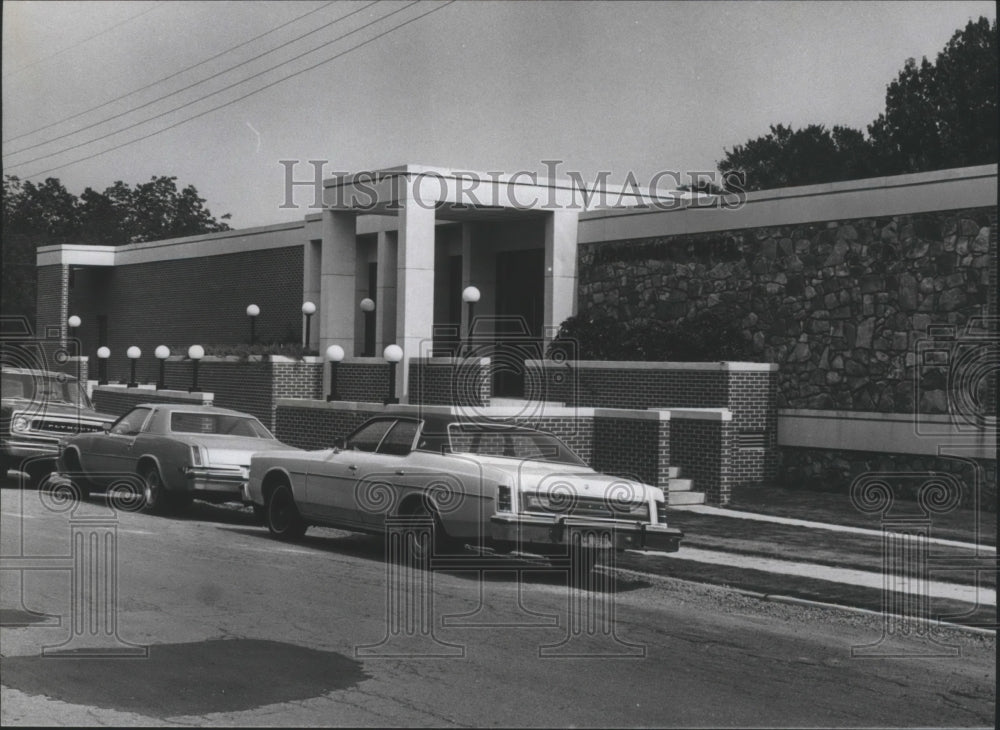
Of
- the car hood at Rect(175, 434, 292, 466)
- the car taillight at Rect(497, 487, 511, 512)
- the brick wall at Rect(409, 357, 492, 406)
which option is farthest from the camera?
the brick wall at Rect(409, 357, 492, 406)

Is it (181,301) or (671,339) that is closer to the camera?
(671,339)

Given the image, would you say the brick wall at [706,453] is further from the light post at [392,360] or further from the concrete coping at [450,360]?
the light post at [392,360]

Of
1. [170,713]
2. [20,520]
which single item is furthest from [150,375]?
[170,713]

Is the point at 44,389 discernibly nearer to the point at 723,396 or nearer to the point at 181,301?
the point at 723,396

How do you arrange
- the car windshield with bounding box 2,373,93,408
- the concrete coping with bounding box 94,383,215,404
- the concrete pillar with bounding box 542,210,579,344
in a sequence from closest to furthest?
the car windshield with bounding box 2,373,93,408 < the concrete pillar with bounding box 542,210,579,344 < the concrete coping with bounding box 94,383,215,404

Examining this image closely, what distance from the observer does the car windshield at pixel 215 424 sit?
16.5 meters

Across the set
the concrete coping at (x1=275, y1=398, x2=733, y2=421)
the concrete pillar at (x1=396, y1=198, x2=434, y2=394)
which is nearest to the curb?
the concrete coping at (x1=275, y1=398, x2=733, y2=421)

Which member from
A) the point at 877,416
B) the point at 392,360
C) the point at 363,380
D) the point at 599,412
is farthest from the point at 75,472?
the point at 877,416

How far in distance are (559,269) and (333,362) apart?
5.19 metres

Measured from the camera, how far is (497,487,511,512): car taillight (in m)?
11.4

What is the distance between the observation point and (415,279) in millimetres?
24641

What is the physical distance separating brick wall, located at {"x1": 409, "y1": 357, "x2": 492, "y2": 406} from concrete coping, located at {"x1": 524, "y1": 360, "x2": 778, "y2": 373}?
1797 millimetres

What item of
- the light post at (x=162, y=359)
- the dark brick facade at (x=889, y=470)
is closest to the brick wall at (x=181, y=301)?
the light post at (x=162, y=359)

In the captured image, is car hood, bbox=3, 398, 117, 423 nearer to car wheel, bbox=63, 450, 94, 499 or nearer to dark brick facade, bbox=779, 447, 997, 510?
car wheel, bbox=63, 450, 94, 499
